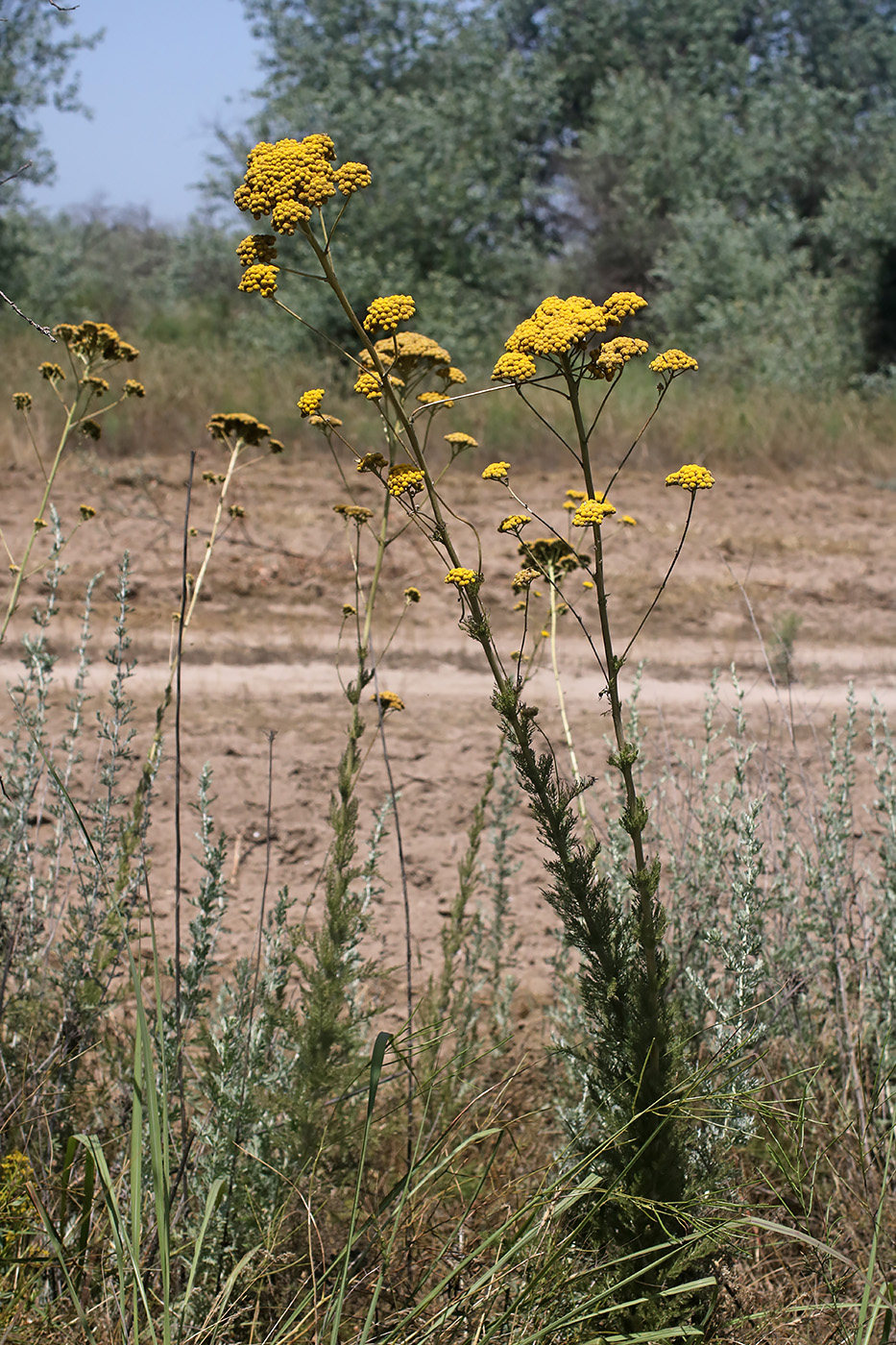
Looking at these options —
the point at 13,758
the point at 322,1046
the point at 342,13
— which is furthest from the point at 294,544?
the point at 342,13

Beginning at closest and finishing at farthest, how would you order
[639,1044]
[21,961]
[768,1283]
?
[639,1044] → [768,1283] → [21,961]

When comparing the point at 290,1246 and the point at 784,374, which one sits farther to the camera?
the point at 784,374

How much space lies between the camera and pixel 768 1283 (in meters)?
2.07

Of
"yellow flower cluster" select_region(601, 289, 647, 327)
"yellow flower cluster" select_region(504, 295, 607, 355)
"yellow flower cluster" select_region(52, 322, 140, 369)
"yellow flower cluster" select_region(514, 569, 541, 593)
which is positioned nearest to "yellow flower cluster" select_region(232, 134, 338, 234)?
"yellow flower cluster" select_region(504, 295, 607, 355)

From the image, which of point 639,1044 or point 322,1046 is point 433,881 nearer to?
point 322,1046

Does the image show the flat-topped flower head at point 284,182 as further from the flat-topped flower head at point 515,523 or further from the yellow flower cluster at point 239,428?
the yellow flower cluster at point 239,428

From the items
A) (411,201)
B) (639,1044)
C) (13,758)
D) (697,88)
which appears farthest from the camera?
(697,88)

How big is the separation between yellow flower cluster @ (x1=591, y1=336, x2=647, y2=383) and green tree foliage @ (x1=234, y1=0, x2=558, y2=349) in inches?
520

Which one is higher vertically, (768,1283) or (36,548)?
(36,548)

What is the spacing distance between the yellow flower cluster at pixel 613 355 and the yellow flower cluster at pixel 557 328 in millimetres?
39

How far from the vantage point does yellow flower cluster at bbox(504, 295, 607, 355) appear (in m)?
1.62

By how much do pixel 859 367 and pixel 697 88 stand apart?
39.7ft

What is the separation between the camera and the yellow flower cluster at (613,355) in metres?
1.67

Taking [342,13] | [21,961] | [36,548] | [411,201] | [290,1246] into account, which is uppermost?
[342,13]
